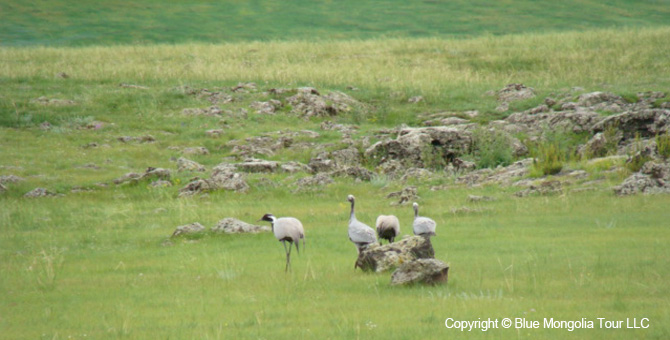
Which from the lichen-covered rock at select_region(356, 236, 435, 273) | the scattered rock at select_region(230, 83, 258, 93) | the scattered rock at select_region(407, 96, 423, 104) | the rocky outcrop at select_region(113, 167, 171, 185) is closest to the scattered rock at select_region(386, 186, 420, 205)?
the rocky outcrop at select_region(113, 167, 171, 185)

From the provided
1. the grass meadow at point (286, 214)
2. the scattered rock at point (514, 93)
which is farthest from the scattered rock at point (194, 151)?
the scattered rock at point (514, 93)

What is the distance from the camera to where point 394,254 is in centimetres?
1393

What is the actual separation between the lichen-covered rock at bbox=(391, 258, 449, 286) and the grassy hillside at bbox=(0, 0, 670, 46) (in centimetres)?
7528

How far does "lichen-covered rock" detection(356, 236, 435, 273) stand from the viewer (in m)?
13.6

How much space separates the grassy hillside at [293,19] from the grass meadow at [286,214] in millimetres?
40552

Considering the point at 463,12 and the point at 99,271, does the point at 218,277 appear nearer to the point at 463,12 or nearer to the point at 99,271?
the point at 99,271

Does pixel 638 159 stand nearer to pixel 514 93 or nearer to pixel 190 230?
pixel 190 230

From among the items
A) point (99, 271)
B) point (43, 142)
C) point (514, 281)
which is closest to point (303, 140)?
point (43, 142)

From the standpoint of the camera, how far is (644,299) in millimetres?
11109

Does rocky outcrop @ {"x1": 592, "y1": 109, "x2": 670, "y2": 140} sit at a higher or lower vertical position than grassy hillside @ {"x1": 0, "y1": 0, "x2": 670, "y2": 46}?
higher

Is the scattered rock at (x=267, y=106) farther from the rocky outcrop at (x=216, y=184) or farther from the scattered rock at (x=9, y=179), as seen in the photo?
the scattered rock at (x=9, y=179)

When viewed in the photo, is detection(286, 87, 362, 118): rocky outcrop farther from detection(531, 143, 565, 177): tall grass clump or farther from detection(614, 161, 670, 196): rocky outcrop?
detection(614, 161, 670, 196): rocky outcrop

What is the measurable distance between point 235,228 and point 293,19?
92.0m

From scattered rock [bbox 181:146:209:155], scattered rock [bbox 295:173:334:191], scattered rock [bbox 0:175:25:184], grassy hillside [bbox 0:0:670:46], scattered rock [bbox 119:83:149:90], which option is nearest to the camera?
scattered rock [bbox 295:173:334:191]
